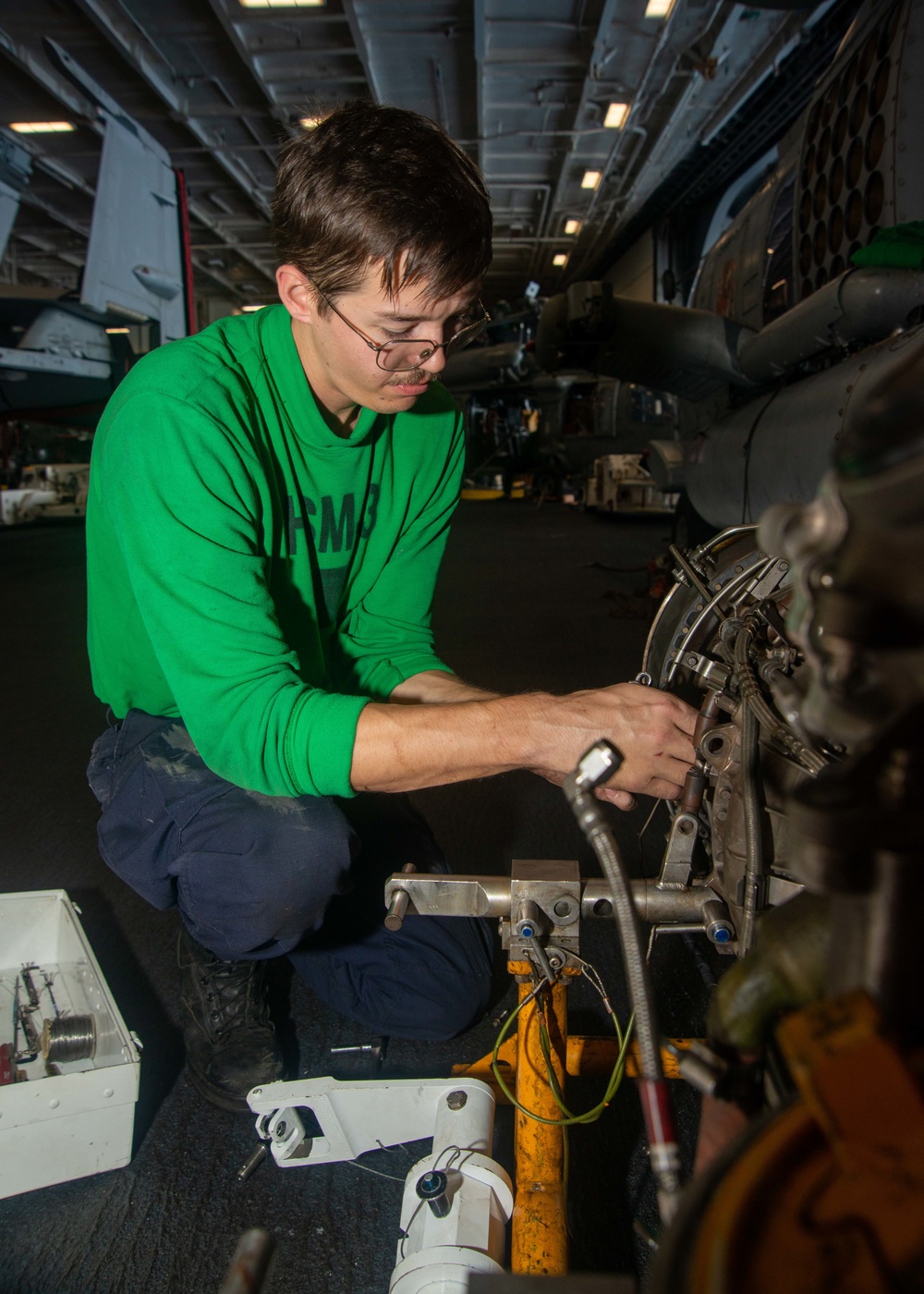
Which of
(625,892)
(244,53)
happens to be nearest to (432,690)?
(625,892)

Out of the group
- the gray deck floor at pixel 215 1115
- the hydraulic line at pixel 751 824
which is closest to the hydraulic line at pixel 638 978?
the hydraulic line at pixel 751 824

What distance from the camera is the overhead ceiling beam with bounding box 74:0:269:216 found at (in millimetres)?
6688

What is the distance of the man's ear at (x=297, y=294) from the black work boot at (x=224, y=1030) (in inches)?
38.9

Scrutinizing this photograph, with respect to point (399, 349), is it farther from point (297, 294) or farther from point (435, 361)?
point (297, 294)

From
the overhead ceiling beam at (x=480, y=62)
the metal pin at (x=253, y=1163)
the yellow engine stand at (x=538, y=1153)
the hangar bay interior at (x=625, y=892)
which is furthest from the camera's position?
the overhead ceiling beam at (x=480, y=62)

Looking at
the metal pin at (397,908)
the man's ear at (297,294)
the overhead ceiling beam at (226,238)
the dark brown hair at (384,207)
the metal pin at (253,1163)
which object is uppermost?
the overhead ceiling beam at (226,238)

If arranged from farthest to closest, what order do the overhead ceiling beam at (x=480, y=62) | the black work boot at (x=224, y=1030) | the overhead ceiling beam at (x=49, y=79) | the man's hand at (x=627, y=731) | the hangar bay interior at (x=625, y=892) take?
the overhead ceiling beam at (x=49, y=79)
the overhead ceiling beam at (x=480, y=62)
the black work boot at (x=224, y=1030)
the man's hand at (x=627, y=731)
the hangar bay interior at (x=625, y=892)

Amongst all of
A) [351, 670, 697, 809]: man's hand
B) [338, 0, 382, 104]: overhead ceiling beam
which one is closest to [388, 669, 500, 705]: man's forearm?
[351, 670, 697, 809]: man's hand

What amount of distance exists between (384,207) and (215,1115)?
136cm

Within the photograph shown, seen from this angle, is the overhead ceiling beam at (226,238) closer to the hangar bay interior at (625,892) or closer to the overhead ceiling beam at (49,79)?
the overhead ceiling beam at (49,79)

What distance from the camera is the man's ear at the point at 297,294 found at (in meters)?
1.15

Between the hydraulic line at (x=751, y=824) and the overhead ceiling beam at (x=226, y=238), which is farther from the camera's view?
the overhead ceiling beam at (x=226, y=238)

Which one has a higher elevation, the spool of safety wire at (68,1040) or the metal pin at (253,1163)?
the spool of safety wire at (68,1040)

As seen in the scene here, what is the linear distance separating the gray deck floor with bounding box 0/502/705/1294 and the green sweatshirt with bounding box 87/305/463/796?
60cm
